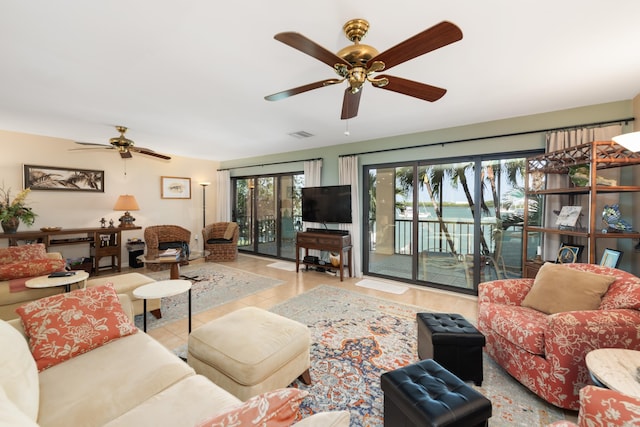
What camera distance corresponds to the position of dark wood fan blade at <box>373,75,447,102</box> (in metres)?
1.84

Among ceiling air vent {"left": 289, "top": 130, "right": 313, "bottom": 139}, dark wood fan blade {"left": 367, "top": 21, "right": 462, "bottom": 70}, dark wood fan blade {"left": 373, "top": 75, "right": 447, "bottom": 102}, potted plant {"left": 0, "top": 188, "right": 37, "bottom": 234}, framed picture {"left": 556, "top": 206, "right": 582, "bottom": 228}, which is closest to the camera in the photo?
dark wood fan blade {"left": 367, "top": 21, "right": 462, "bottom": 70}

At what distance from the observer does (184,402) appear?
118cm

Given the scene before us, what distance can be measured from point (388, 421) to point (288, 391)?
3.35ft

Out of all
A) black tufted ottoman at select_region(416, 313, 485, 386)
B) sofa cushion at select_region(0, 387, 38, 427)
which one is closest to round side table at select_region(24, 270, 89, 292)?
sofa cushion at select_region(0, 387, 38, 427)

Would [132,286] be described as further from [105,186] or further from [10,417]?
[105,186]

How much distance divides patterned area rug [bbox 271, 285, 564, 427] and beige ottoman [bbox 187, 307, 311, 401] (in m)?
0.26

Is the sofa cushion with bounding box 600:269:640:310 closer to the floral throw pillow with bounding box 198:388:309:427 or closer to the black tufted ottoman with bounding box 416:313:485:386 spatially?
the black tufted ottoman with bounding box 416:313:485:386

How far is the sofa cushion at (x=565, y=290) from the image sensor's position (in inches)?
77.9

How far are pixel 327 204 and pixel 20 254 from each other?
4.21 metres

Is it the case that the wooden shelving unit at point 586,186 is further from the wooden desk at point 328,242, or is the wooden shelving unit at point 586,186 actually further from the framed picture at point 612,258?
the wooden desk at point 328,242

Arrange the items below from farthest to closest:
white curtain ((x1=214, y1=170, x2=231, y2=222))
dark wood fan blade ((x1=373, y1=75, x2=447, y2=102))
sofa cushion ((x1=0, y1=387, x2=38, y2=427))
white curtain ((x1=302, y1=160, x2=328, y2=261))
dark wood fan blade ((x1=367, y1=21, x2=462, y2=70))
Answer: white curtain ((x1=214, y1=170, x2=231, y2=222)) → white curtain ((x1=302, y1=160, x2=328, y2=261)) → dark wood fan blade ((x1=373, y1=75, x2=447, y2=102)) → dark wood fan blade ((x1=367, y1=21, x2=462, y2=70)) → sofa cushion ((x1=0, y1=387, x2=38, y2=427))

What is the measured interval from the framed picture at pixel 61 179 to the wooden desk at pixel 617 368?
23.1 ft

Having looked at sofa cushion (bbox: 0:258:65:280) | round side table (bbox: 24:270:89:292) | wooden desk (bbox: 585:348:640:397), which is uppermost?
sofa cushion (bbox: 0:258:65:280)

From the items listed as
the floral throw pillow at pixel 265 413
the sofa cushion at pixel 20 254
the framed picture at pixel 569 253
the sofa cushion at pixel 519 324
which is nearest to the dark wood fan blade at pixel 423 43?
the floral throw pillow at pixel 265 413
